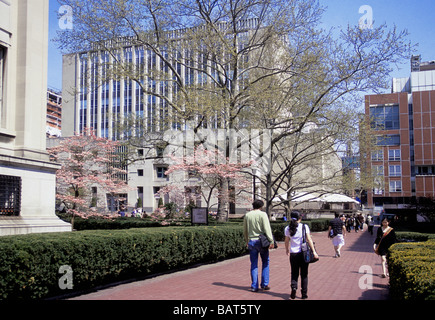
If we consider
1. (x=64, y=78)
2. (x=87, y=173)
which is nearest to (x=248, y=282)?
(x=87, y=173)

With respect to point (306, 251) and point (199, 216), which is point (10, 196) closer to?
point (199, 216)

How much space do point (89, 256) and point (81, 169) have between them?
70.4 ft

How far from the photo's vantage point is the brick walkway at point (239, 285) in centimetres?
834

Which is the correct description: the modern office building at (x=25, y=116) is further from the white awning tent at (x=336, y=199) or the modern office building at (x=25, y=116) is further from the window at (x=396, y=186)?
the window at (x=396, y=186)

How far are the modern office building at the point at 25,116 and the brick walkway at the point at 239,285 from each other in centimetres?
482

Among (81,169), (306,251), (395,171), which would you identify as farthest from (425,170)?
(306,251)

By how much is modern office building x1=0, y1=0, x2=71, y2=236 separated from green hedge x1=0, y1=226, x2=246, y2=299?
3.78 meters

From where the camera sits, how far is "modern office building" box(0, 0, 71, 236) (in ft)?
41.3

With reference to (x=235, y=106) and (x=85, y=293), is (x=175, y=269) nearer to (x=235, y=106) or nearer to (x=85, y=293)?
(x=85, y=293)

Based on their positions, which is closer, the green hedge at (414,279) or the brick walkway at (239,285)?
the green hedge at (414,279)

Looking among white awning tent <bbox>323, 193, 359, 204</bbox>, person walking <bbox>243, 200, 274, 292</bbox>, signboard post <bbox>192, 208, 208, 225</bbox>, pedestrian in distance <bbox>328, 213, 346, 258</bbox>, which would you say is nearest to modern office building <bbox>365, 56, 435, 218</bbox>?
white awning tent <bbox>323, 193, 359, 204</bbox>

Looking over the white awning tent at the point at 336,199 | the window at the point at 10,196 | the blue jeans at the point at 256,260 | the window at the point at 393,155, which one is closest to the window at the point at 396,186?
the window at the point at 393,155

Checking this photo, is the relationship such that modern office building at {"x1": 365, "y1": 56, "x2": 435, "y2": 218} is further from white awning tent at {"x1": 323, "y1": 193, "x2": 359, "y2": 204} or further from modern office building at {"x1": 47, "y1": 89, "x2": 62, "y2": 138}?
modern office building at {"x1": 47, "y1": 89, "x2": 62, "y2": 138}

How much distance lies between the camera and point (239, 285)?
970 cm
